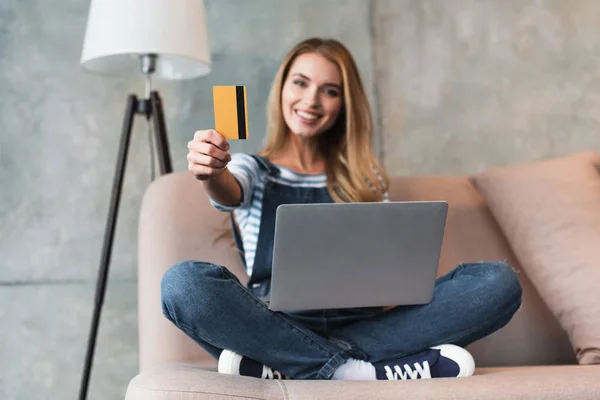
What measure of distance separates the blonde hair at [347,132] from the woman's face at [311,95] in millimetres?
23

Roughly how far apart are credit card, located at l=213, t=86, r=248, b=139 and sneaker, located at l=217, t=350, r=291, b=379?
16.3 inches

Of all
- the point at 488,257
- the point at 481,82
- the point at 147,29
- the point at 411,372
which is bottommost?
the point at 411,372

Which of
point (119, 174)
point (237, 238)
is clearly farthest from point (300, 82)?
point (119, 174)

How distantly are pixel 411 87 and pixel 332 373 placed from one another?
144 cm

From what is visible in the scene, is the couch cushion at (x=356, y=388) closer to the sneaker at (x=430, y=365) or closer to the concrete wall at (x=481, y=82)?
the sneaker at (x=430, y=365)

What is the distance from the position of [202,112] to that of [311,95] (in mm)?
707

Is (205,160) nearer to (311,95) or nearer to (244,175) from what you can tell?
(244,175)

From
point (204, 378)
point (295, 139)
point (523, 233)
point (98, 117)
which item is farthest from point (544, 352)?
point (98, 117)

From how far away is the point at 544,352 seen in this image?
1742mm

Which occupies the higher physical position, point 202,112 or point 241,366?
point 202,112

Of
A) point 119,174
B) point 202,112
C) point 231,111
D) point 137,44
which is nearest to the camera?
point 231,111

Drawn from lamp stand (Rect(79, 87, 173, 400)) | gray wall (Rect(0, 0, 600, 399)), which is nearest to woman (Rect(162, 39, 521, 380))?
lamp stand (Rect(79, 87, 173, 400))

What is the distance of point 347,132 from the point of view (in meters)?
1.87

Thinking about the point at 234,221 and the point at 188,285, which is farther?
the point at 234,221
